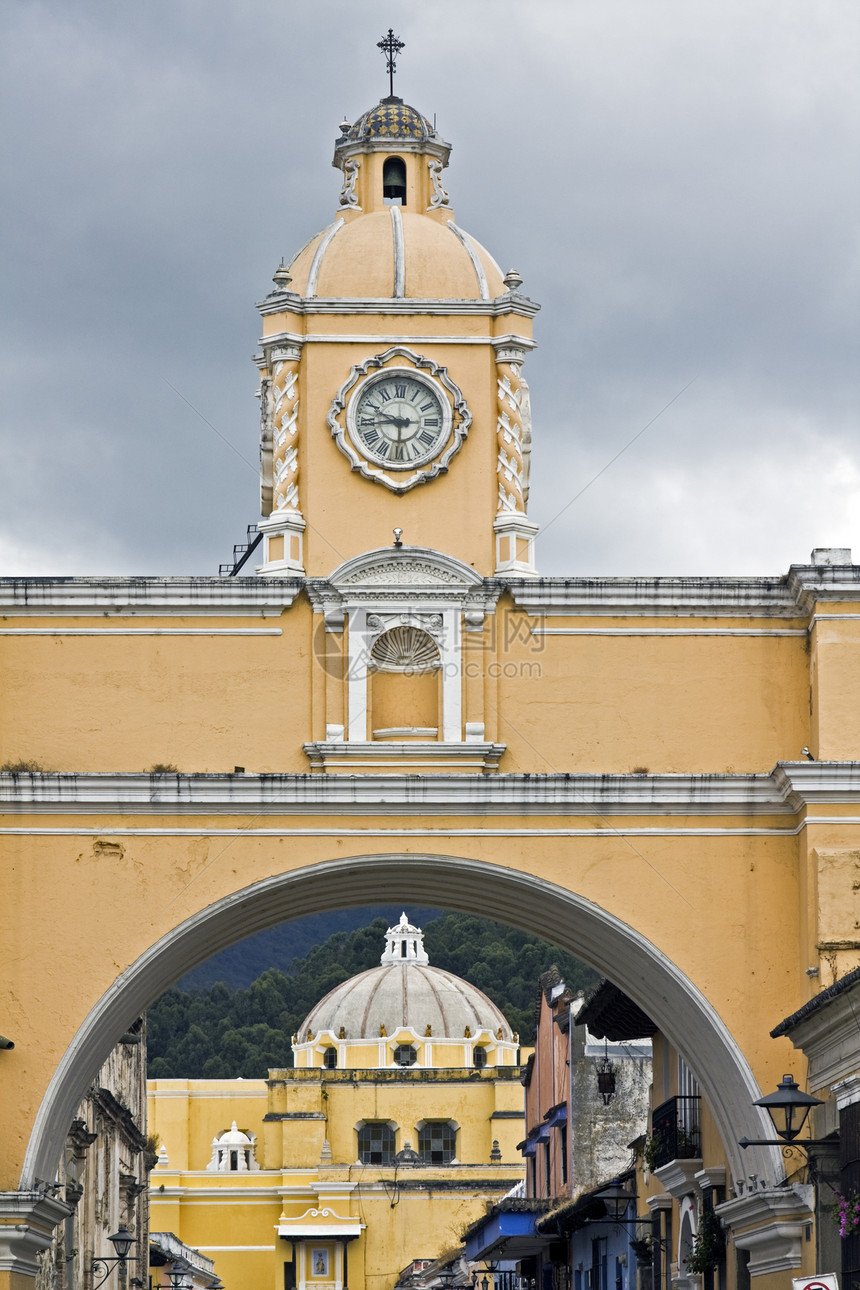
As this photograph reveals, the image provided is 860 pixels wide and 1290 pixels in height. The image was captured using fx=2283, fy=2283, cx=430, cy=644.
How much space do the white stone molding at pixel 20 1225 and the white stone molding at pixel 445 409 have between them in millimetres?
5781

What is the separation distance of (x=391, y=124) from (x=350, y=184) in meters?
0.59

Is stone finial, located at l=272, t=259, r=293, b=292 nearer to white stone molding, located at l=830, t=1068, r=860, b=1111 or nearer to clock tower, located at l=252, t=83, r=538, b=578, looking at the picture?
clock tower, located at l=252, t=83, r=538, b=578

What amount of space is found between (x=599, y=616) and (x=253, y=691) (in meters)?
2.64

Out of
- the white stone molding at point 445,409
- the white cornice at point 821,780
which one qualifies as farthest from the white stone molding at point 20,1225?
the white cornice at point 821,780

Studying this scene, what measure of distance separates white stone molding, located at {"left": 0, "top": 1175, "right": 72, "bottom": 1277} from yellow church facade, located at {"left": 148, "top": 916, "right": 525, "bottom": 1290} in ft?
120

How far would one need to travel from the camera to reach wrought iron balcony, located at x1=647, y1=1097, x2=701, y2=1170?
1953cm

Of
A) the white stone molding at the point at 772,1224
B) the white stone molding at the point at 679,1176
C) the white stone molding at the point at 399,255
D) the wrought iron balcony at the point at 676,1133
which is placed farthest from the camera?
the wrought iron balcony at the point at 676,1133

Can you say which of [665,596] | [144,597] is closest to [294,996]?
[144,597]

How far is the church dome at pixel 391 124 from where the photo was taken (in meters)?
18.5

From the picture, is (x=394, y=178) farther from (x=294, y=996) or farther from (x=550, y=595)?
(x=294, y=996)

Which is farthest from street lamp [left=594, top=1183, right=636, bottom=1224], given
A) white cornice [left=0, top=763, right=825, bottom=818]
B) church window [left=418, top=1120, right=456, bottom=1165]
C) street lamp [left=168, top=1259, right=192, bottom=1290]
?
church window [left=418, top=1120, right=456, bottom=1165]

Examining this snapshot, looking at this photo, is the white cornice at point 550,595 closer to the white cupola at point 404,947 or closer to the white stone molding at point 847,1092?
the white stone molding at point 847,1092

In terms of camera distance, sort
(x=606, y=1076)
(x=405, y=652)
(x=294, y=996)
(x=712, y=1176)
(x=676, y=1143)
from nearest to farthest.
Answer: (x=405, y=652)
(x=712, y=1176)
(x=676, y=1143)
(x=606, y=1076)
(x=294, y=996)

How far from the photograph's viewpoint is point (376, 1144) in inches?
2234
